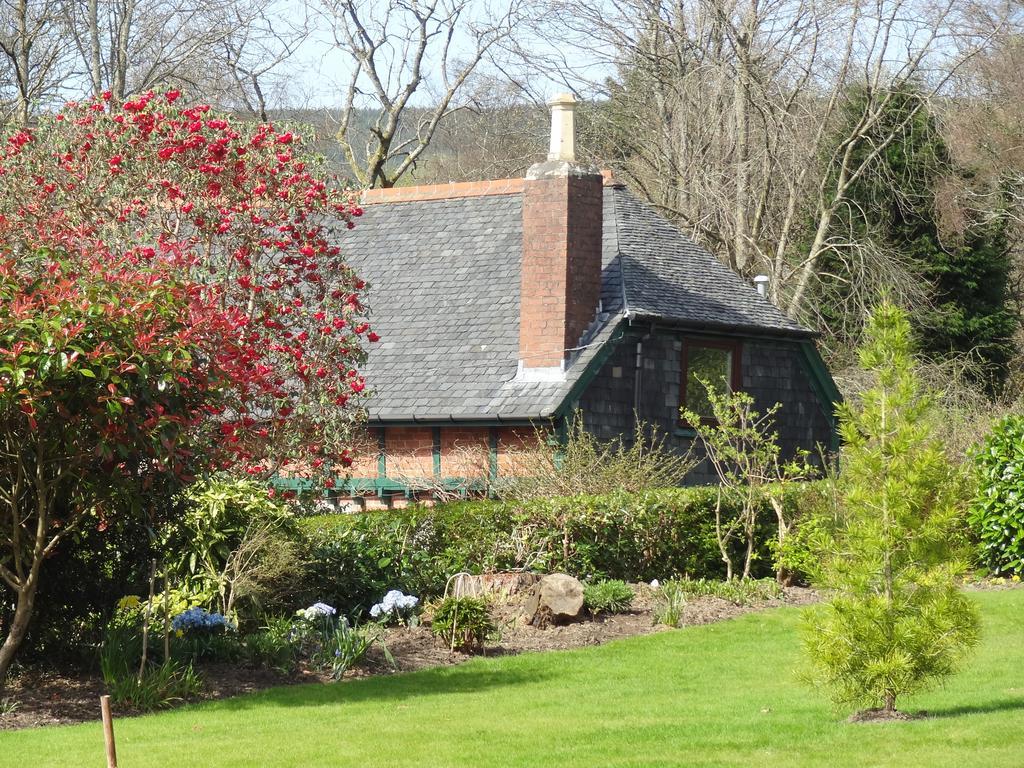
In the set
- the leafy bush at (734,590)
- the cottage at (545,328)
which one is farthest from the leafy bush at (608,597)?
the cottage at (545,328)

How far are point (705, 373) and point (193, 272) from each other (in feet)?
32.1

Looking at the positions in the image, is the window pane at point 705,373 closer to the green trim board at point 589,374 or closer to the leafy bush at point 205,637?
the green trim board at point 589,374

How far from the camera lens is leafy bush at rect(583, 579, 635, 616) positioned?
14.3 meters

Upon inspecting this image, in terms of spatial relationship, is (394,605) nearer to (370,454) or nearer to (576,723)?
(576,723)

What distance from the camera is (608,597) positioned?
14.3 m

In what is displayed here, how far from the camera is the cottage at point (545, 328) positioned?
20.2 m

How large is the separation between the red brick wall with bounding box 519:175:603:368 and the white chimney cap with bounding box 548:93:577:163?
513 millimetres

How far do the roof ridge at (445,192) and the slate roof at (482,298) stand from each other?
111 mm

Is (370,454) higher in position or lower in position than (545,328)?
lower

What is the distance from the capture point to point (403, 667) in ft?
39.8

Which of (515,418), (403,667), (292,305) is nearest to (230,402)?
(403,667)

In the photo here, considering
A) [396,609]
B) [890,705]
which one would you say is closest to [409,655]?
[396,609]

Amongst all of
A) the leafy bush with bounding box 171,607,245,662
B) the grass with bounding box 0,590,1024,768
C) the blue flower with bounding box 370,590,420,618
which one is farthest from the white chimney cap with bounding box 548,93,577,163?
the leafy bush with bounding box 171,607,245,662

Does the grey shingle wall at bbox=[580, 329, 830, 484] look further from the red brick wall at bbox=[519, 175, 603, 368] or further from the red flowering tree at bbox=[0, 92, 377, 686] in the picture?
the red flowering tree at bbox=[0, 92, 377, 686]
